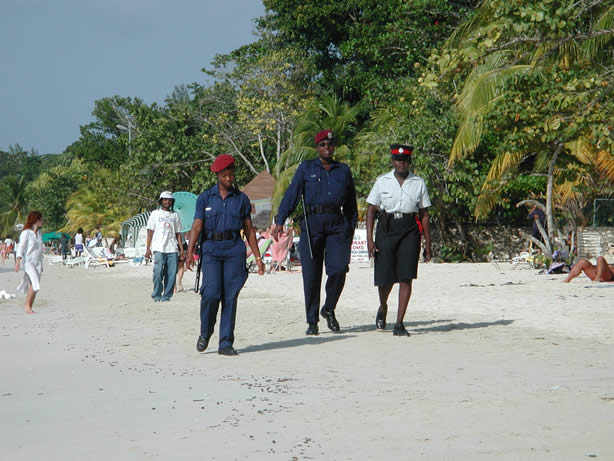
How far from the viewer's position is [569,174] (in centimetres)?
1478

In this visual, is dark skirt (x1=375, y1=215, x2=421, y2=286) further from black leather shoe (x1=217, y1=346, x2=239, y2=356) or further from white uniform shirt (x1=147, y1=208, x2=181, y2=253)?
white uniform shirt (x1=147, y1=208, x2=181, y2=253)

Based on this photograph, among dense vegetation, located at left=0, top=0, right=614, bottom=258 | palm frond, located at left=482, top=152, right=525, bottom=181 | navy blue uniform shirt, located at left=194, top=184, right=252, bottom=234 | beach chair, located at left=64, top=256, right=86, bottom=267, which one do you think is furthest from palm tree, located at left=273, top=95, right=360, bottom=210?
navy blue uniform shirt, located at left=194, top=184, right=252, bottom=234

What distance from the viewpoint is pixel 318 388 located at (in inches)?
242

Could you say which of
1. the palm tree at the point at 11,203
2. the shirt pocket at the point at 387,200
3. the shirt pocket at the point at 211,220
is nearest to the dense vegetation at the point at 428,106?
the shirt pocket at the point at 387,200

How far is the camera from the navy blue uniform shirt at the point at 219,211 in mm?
8062

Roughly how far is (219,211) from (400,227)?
198cm

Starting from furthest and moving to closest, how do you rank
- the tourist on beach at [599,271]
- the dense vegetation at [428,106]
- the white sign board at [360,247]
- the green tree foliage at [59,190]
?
1. the green tree foliage at [59,190]
2. the white sign board at [360,247]
3. the tourist on beach at [599,271]
4. the dense vegetation at [428,106]

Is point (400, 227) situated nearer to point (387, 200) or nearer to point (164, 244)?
point (387, 200)

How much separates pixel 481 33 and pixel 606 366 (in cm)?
514

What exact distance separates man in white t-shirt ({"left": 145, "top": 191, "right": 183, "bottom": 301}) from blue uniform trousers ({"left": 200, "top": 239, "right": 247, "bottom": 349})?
674cm

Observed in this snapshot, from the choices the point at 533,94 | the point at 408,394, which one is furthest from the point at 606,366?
the point at 533,94

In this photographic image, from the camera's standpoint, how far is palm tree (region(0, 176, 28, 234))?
10006 centimetres

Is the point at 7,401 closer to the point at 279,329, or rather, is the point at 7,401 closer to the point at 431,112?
the point at 279,329

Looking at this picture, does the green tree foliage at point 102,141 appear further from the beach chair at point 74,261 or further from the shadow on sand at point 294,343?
the shadow on sand at point 294,343
